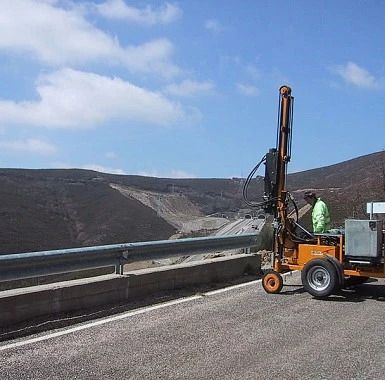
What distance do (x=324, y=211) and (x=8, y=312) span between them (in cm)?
620

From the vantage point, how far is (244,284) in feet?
37.4

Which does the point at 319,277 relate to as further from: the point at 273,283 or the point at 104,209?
the point at 104,209

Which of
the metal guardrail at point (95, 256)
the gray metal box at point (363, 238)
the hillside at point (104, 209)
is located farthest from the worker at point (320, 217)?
the hillside at point (104, 209)

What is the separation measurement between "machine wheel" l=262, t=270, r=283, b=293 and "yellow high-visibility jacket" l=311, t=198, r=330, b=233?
4.25 ft

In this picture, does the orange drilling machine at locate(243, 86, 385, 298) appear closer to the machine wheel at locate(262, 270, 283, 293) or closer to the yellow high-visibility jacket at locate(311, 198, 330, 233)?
the machine wheel at locate(262, 270, 283, 293)

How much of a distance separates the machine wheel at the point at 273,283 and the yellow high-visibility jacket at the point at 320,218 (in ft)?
4.25

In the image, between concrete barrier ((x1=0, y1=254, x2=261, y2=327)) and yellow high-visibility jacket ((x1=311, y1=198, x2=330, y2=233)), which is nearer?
concrete barrier ((x1=0, y1=254, x2=261, y2=327))

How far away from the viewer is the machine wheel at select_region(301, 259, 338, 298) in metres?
9.70

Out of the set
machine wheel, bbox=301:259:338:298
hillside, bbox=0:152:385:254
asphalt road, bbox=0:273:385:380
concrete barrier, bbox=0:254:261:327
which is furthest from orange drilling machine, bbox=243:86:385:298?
hillside, bbox=0:152:385:254

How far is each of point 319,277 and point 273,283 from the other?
0.81m

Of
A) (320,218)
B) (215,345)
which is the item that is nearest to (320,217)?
(320,218)

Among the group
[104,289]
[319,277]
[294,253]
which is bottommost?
[104,289]

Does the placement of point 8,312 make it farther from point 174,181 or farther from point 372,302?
point 174,181

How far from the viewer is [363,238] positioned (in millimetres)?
9797
